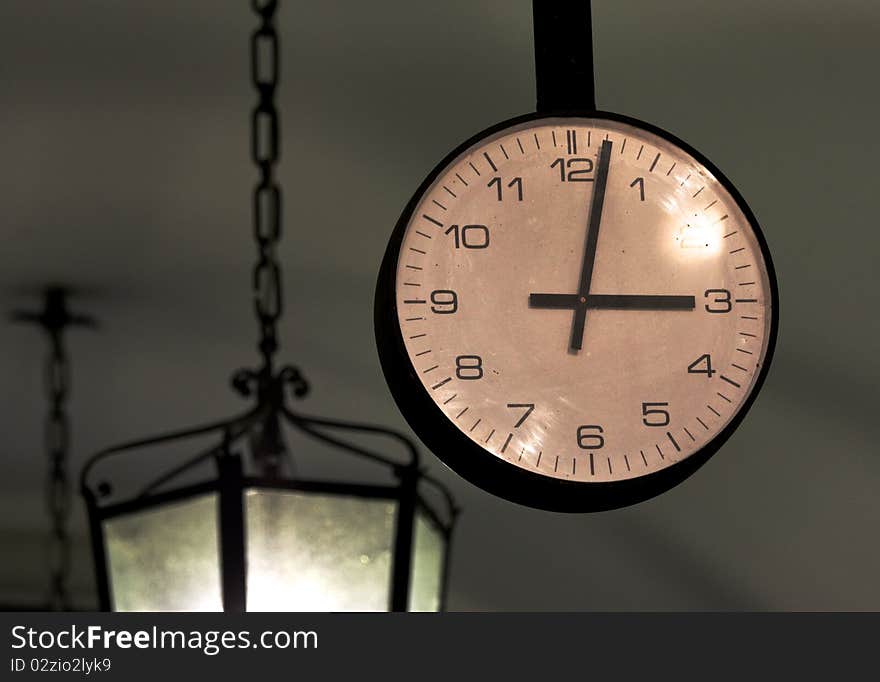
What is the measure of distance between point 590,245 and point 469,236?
4.5 inches

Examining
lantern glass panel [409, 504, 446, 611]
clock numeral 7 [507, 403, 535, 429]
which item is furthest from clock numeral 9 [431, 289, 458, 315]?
lantern glass panel [409, 504, 446, 611]

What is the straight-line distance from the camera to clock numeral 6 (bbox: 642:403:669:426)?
1.34 metres

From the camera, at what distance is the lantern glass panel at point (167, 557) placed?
1.89 meters

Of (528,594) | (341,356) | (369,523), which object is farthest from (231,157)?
(528,594)

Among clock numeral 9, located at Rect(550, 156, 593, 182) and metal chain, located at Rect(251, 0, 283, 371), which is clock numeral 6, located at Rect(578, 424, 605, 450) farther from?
metal chain, located at Rect(251, 0, 283, 371)

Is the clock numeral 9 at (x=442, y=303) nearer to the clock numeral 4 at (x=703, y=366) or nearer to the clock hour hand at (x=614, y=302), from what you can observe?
the clock hour hand at (x=614, y=302)

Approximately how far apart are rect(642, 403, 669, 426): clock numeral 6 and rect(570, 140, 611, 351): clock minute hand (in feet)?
0.27

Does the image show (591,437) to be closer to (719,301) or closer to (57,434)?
(719,301)

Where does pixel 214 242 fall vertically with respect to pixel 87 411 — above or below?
above

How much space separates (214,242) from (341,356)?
633 mm

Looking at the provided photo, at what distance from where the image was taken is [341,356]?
4086 millimetres

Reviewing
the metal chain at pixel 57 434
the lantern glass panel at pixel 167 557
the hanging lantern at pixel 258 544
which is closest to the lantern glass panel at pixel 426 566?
the hanging lantern at pixel 258 544

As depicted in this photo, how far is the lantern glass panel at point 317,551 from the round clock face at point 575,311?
549mm
